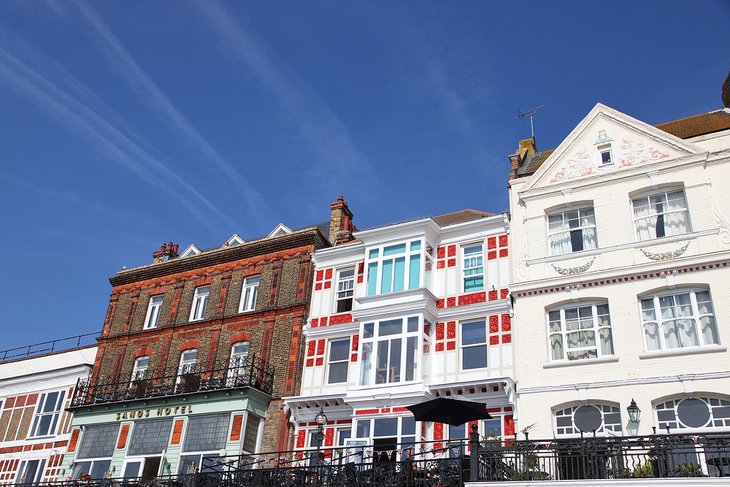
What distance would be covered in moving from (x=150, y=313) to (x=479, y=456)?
20450 millimetres

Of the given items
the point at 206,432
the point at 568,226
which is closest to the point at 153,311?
the point at 206,432

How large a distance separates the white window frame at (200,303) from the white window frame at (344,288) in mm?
6520

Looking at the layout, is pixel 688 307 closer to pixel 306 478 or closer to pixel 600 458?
pixel 600 458

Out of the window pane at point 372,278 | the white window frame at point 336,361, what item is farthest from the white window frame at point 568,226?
the white window frame at point 336,361

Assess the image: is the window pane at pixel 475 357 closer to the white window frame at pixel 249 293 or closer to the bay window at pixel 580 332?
the bay window at pixel 580 332

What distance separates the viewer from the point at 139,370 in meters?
32.4

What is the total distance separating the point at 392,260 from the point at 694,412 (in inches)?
472

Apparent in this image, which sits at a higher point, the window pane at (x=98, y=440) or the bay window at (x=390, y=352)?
the bay window at (x=390, y=352)

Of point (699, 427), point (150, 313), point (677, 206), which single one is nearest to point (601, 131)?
point (677, 206)

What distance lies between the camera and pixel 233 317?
101 ft

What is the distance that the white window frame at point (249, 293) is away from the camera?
3138 centimetres

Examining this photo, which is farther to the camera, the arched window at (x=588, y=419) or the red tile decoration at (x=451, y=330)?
the red tile decoration at (x=451, y=330)

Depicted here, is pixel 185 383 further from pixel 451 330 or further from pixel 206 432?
pixel 451 330

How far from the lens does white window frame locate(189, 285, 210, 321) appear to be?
32531 millimetres
